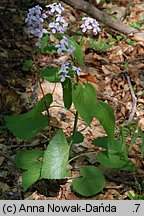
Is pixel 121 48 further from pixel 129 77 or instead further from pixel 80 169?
pixel 80 169

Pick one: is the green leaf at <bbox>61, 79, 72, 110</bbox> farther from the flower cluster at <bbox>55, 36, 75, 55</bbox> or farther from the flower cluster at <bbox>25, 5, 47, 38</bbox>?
the flower cluster at <bbox>25, 5, 47, 38</bbox>

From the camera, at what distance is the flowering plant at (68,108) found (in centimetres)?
220

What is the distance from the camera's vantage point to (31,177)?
2.39 metres

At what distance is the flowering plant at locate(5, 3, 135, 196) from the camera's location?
2199 millimetres

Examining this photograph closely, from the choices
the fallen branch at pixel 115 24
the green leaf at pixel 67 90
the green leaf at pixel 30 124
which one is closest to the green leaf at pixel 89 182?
the green leaf at pixel 30 124

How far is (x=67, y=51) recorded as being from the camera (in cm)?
217

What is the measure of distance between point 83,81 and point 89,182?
50.5 inches

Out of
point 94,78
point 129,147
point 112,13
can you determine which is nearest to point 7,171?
point 129,147

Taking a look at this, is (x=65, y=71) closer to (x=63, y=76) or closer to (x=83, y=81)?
(x=63, y=76)

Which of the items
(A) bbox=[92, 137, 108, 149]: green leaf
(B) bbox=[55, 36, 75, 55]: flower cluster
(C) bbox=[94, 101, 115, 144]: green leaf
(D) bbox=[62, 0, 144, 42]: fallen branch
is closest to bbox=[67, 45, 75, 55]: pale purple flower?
(B) bbox=[55, 36, 75, 55]: flower cluster

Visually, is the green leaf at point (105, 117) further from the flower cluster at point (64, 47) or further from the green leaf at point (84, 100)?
the flower cluster at point (64, 47)

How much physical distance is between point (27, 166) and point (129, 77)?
4.76ft

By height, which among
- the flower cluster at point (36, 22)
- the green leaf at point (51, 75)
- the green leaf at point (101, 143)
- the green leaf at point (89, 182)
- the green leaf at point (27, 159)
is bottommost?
the green leaf at point (89, 182)

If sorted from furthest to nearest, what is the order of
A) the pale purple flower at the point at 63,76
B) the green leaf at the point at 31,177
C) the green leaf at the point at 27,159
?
the green leaf at the point at 27,159, the green leaf at the point at 31,177, the pale purple flower at the point at 63,76
